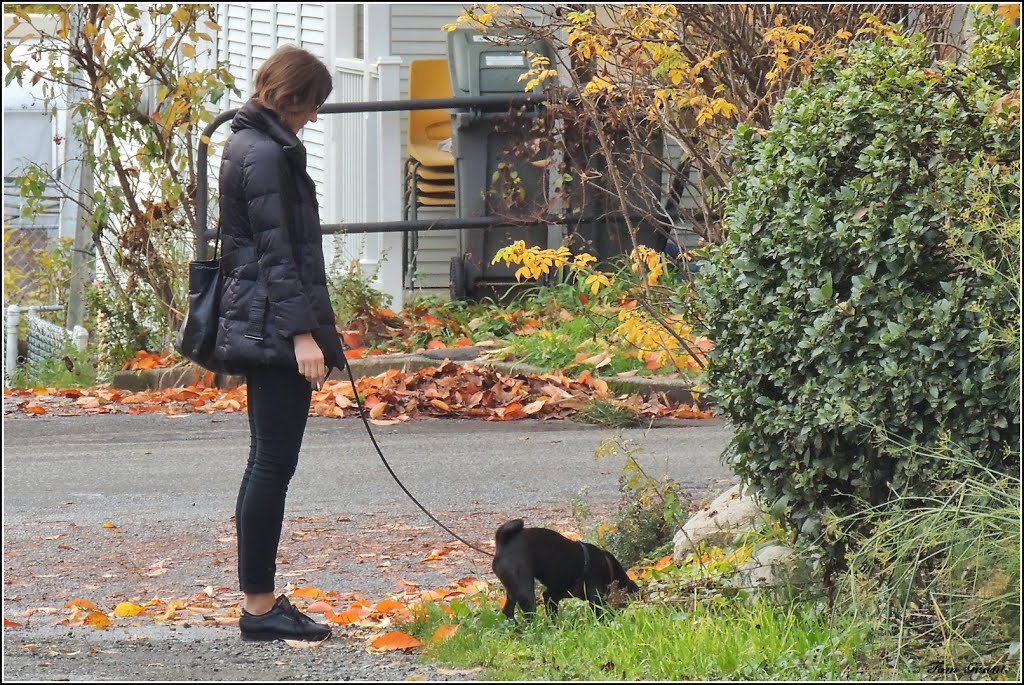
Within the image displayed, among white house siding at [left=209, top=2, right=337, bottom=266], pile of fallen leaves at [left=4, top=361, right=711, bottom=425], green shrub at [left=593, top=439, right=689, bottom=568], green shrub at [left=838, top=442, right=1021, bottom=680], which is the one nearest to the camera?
green shrub at [left=838, top=442, right=1021, bottom=680]

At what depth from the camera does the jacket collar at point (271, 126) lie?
14.4 feet

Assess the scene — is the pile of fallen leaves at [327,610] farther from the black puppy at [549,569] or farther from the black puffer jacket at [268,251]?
the black puffer jacket at [268,251]

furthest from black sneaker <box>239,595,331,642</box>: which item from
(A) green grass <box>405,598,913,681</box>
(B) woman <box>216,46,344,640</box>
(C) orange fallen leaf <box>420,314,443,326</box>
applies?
(C) orange fallen leaf <box>420,314,443,326</box>

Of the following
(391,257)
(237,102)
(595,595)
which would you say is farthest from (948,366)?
(237,102)

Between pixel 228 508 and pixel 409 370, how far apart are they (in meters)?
3.53

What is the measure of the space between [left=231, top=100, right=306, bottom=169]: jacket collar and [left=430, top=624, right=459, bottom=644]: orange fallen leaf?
57.0 inches

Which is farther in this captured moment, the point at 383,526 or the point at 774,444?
the point at 383,526

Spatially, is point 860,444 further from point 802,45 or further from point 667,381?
point 667,381

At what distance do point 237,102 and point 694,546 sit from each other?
41.6 ft

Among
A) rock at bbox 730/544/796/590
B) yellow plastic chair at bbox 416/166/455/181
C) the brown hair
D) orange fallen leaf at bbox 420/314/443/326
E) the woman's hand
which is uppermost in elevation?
the brown hair

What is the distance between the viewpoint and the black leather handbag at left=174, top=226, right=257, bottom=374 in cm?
448

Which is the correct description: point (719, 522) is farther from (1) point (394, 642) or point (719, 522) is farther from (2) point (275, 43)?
Result: (2) point (275, 43)

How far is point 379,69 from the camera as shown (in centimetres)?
1308

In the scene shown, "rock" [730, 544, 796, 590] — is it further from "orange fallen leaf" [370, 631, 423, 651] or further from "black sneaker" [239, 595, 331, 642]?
"black sneaker" [239, 595, 331, 642]
